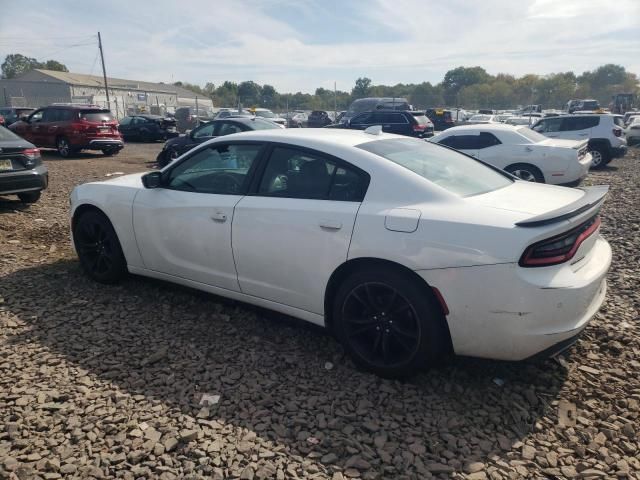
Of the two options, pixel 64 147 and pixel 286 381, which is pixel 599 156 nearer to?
pixel 286 381

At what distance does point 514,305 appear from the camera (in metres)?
2.53

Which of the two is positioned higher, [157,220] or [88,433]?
[157,220]

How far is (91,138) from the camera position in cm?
1571

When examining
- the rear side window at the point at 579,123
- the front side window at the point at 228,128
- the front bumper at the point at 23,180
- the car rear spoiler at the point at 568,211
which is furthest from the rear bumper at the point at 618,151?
the front bumper at the point at 23,180

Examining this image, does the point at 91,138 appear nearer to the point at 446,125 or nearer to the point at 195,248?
the point at 195,248

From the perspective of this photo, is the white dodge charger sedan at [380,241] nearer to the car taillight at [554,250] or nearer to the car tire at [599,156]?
the car taillight at [554,250]

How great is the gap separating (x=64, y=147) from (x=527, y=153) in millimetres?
14241

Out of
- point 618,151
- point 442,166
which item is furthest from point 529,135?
point 442,166

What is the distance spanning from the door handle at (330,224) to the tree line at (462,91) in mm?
28420

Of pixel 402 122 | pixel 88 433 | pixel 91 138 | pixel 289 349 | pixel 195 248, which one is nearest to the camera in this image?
pixel 88 433

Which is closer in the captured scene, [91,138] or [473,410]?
[473,410]

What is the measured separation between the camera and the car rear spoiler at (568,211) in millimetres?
2553

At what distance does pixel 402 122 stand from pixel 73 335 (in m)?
16.6

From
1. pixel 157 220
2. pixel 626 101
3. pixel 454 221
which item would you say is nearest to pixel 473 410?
pixel 454 221
